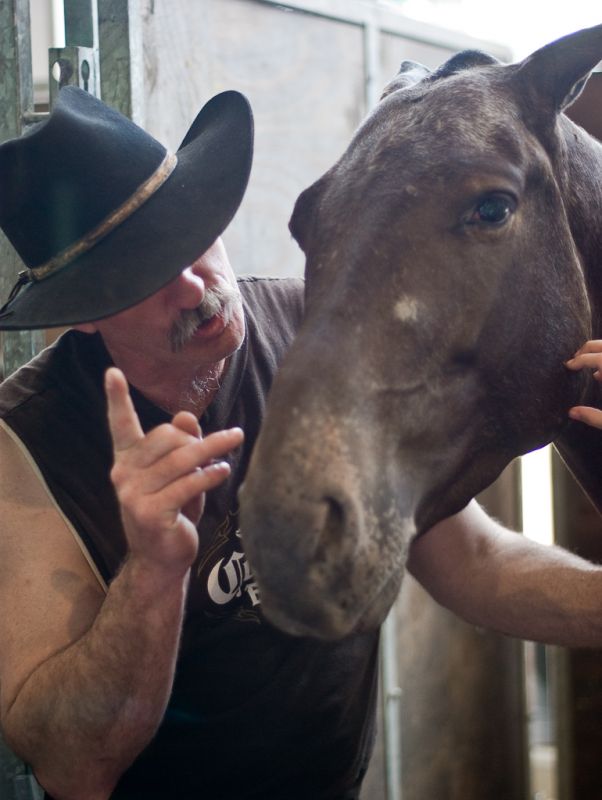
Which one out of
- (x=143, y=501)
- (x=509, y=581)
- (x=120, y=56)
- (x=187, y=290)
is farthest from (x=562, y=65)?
(x=120, y=56)

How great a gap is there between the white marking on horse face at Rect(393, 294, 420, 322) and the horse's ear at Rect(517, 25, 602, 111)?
16.0 inches

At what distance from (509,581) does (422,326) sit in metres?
0.85

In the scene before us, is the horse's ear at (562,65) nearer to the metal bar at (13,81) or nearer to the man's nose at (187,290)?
the man's nose at (187,290)

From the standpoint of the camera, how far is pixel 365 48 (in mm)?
2723

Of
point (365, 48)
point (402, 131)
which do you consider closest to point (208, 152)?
point (402, 131)

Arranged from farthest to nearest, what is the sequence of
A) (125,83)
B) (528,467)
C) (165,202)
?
(528,467)
(125,83)
(165,202)

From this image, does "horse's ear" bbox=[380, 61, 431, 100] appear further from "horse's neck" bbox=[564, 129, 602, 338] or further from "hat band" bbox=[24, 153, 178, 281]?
"hat band" bbox=[24, 153, 178, 281]

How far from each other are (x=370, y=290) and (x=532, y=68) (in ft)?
1.49

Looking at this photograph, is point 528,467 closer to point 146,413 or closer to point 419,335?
point 146,413

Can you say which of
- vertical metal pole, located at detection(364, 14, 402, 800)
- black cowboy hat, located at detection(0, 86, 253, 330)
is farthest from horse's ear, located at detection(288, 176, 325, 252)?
vertical metal pole, located at detection(364, 14, 402, 800)

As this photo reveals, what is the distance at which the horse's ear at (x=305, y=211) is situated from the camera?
53.4 inches

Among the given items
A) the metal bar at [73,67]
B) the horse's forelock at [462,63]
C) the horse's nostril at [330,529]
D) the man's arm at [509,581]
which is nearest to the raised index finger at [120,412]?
the horse's nostril at [330,529]

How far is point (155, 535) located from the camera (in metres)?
1.27

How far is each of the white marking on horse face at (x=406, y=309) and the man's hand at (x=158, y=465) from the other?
0.85 feet
